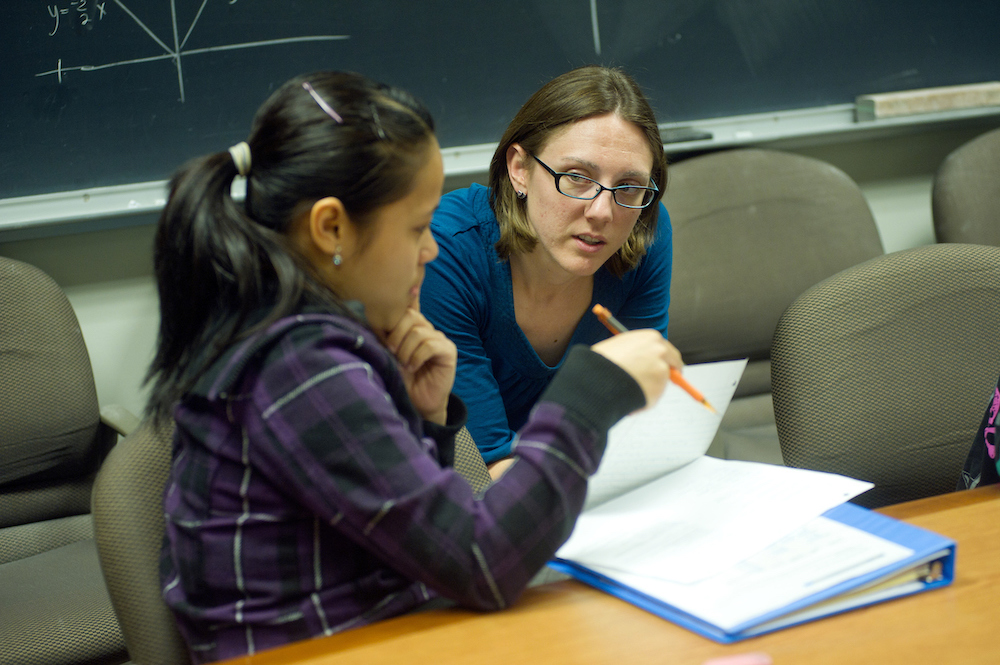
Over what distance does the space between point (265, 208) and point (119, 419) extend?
116 cm

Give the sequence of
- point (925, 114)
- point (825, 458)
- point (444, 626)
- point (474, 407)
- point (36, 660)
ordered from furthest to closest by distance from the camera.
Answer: point (925, 114) → point (474, 407) → point (36, 660) → point (825, 458) → point (444, 626)

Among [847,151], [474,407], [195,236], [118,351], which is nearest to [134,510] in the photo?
[195,236]

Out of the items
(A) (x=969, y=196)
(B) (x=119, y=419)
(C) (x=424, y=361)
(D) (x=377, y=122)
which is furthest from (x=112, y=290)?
(A) (x=969, y=196)

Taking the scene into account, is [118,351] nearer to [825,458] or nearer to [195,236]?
[195,236]

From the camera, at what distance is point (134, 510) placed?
2.55 feet

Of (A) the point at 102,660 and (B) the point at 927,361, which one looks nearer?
(B) the point at 927,361

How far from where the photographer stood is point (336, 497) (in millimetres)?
653

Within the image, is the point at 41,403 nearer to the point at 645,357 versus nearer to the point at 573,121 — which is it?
the point at 573,121

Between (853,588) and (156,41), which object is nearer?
(853,588)

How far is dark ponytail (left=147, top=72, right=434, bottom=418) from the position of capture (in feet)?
2.37

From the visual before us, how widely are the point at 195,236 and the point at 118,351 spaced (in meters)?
1.39

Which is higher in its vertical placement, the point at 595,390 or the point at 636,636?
the point at 595,390

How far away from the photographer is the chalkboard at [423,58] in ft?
5.97

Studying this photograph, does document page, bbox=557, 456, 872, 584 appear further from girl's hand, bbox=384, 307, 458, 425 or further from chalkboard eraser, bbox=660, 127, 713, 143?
chalkboard eraser, bbox=660, 127, 713, 143
